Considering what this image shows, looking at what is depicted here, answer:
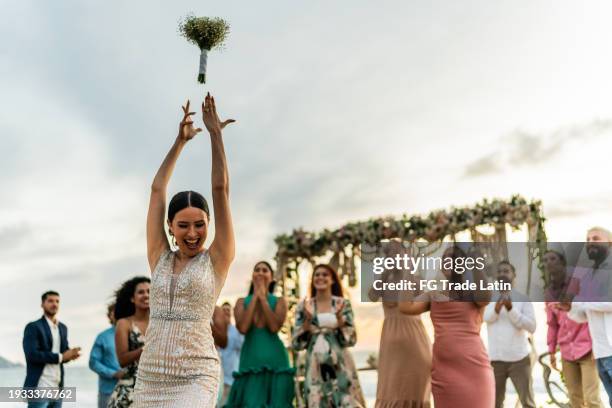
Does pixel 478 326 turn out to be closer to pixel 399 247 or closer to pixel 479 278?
pixel 479 278

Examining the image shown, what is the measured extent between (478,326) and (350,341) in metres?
1.99

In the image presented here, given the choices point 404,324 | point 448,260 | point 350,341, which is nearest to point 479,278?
point 448,260

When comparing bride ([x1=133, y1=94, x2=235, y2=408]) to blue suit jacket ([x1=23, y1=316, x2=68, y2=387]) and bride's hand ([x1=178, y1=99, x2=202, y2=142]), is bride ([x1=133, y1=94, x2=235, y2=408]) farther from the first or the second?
blue suit jacket ([x1=23, y1=316, x2=68, y2=387])

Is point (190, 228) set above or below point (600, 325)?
above

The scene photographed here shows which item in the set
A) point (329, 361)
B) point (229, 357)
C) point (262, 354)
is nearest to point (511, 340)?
point (329, 361)

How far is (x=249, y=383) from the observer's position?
325 inches

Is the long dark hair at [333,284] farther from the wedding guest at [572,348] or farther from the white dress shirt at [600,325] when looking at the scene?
the white dress shirt at [600,325]

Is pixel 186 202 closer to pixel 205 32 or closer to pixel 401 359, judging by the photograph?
pixel 205 32

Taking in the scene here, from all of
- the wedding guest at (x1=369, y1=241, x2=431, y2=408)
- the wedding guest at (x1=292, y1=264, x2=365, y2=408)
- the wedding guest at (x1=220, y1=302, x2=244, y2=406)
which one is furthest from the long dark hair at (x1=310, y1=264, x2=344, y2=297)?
the wedding guest at (x1=220, y1=302, x2=244, y2=406)

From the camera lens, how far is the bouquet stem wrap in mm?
3794

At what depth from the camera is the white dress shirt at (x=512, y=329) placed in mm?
7816

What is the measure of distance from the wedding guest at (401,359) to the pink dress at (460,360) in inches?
36.2

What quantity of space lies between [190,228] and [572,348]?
5479mm

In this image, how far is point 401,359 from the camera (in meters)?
7.46
